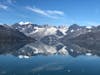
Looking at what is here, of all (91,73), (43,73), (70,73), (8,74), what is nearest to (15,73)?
(8,74)

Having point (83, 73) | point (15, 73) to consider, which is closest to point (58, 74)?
point (83, 73)

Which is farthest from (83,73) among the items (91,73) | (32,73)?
(32,73)

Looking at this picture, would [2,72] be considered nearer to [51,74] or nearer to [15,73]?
[15,73]

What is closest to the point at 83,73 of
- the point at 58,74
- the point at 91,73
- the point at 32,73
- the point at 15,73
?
the point at 91,73

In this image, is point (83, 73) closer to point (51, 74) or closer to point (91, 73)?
point (91, 73)

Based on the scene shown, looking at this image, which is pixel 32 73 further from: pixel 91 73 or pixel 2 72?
pixel 91 73

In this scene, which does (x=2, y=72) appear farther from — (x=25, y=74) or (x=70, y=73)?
(x=70, y=73)
